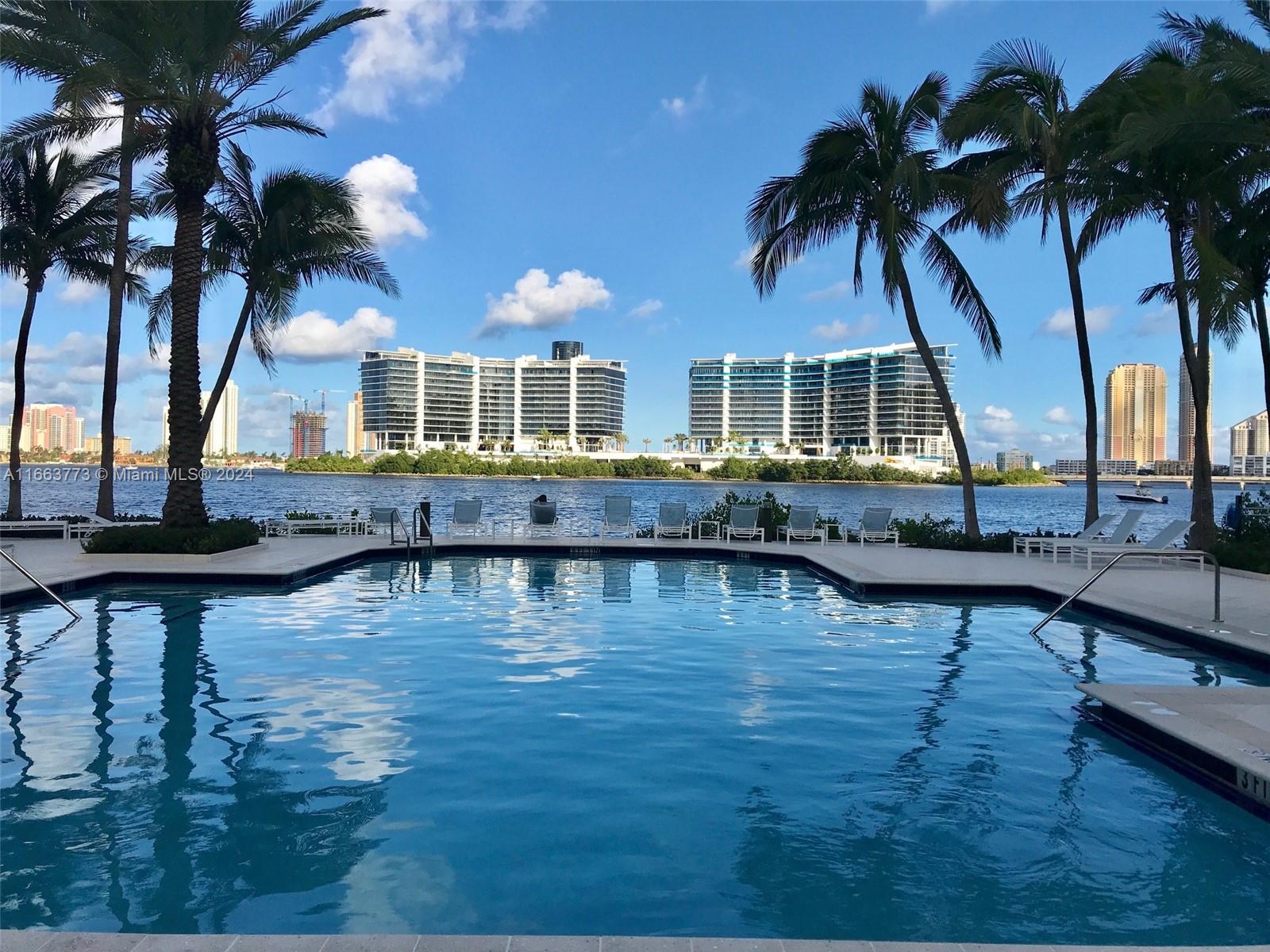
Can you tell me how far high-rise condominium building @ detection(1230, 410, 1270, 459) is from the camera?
326 feet

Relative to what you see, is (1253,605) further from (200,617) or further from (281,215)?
(281,215)

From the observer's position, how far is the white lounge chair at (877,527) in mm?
18469

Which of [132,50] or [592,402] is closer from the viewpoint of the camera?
[132,50]

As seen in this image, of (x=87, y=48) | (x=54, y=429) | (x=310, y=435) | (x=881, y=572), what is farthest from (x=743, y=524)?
(x=310, y=435)

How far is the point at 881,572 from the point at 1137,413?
484 ft

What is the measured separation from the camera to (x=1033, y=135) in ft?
53.0

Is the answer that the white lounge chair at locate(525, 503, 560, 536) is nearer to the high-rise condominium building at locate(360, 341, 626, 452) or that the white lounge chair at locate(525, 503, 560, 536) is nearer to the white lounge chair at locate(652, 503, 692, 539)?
the white lounge chair at locate(652, 503, 692, 539)

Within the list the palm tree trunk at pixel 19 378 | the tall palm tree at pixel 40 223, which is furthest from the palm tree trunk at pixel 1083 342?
the palm tree trunk at pixel 19 378

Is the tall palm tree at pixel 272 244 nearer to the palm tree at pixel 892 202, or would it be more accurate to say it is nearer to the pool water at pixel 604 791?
the palm tree at pixel 892 202

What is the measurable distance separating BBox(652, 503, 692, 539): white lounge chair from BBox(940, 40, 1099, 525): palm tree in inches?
300

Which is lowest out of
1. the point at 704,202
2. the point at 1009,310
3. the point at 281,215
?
the point at 1009,310

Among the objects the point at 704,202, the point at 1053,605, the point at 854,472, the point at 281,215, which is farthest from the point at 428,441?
the point at 1053,605

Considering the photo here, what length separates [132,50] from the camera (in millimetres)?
13133

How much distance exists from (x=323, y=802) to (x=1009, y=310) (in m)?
16.2
